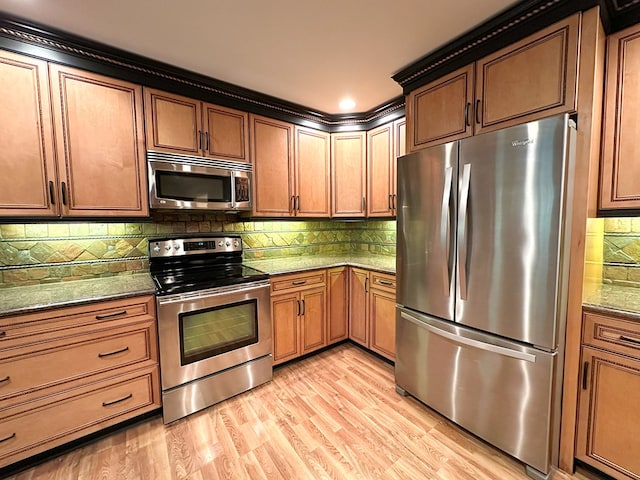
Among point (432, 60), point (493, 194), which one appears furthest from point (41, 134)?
point (493, 194)

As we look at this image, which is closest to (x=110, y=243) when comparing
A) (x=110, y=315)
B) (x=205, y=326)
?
(x=110, y=315)

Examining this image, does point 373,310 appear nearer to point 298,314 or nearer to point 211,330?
point 298,314

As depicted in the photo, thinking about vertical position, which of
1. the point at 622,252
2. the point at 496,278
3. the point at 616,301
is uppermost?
the point at 622,252

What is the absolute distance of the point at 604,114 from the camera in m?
1.47

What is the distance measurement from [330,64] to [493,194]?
57.4 inches

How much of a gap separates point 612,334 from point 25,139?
3389mm

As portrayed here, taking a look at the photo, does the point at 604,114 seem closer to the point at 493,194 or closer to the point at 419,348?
the point at 493,194

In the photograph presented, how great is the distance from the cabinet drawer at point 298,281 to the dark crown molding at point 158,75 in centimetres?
154

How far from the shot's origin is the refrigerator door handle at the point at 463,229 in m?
1.59

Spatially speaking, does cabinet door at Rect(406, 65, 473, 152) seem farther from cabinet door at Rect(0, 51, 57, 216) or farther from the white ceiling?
cabinet door at Rect(0, 51, 57, 216)

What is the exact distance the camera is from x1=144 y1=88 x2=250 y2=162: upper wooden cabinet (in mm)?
2068

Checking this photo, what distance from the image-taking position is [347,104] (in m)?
2.73

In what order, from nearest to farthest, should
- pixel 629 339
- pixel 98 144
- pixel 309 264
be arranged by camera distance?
1. pixel 629 339
2. pixel 98 144
3. pixel 309 264

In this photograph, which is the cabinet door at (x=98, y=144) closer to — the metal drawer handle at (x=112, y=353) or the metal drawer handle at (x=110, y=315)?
the metal drawer handle at (x=110, y=315)
